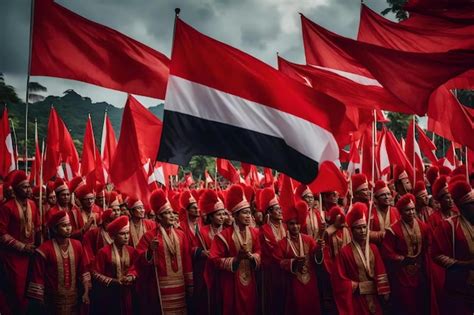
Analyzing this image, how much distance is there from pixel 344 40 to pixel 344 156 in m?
6.01

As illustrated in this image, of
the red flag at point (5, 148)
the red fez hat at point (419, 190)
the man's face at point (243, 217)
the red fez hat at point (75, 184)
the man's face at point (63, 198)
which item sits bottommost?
the man's face at point (243, 217)

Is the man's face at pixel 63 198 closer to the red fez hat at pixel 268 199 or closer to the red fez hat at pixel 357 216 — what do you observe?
the red fez hat at pixel 268 199

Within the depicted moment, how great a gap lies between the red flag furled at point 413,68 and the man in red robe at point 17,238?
5.95 meters

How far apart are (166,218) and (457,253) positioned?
4082 mm

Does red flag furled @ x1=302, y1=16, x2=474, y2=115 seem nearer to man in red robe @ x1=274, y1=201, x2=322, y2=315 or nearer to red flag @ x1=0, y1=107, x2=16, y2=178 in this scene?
man in red robe @ x1=274, y1=201, x2=322, y2=315

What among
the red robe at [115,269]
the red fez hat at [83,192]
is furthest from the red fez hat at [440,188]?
the red fez hat at [83,192]

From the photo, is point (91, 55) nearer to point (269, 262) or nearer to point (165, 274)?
point (165, 274)

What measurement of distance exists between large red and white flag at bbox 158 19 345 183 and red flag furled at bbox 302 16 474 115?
662mm

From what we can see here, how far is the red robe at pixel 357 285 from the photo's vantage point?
6.27 metres

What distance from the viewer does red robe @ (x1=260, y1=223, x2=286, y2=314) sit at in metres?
7.34

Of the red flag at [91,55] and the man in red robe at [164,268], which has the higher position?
the red flag at [91,55]

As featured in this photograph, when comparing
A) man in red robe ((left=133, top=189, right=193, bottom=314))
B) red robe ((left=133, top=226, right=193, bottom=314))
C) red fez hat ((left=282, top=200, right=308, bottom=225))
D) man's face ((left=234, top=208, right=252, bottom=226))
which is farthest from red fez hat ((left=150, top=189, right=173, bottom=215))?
red fez hat ((left=282, top=200, right=308, bottom=225))

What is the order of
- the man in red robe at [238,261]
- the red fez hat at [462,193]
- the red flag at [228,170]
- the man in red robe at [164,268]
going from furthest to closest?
the red flag at [228,170] → the man in red robe at [164,268] → the man in red robe at [238,261] → the red fez hat at [462,193]

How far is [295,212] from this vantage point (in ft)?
23.6
